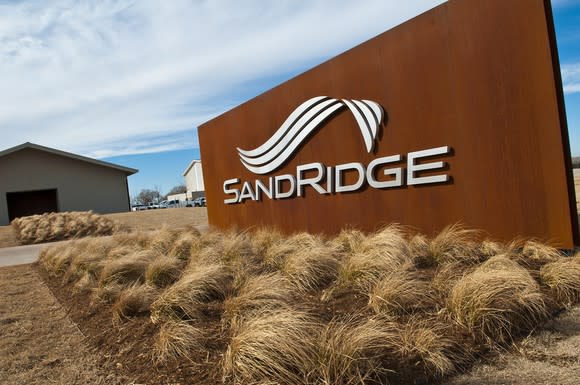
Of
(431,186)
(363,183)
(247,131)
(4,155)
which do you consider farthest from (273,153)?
(4,155)

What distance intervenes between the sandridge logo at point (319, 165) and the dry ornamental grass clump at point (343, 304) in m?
1.27

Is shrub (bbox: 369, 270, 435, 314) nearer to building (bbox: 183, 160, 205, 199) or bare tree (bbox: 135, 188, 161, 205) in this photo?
building (bbox: 183, 160, 205, 199)

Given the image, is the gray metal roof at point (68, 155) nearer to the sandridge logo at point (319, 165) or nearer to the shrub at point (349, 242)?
the sandridge logo at point (319, 165)

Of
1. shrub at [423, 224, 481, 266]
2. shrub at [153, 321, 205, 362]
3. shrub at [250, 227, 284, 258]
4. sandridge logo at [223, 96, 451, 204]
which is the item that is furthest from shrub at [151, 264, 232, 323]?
sandridge logo at [223, 96, 451, 204]

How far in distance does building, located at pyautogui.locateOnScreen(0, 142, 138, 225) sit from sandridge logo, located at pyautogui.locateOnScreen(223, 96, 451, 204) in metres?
22.8

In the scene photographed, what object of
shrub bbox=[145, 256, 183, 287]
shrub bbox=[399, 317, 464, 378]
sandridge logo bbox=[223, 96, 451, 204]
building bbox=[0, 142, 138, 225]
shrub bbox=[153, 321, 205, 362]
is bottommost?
shrub bbox=[399, 317, 464, 378]

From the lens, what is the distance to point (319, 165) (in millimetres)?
10578

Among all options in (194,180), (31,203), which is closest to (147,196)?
(194,180)

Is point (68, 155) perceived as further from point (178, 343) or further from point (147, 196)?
point (147, 196)

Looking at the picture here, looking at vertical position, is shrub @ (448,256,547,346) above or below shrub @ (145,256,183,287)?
below

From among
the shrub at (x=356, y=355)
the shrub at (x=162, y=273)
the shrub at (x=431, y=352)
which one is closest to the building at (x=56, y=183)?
the shrub at (x=162, y=273)

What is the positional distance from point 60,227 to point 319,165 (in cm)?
1433

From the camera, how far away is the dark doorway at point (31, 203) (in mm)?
35438

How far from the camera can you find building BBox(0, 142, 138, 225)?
104ft
